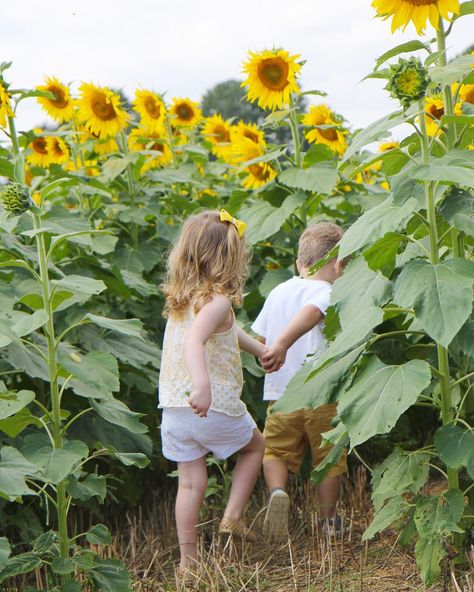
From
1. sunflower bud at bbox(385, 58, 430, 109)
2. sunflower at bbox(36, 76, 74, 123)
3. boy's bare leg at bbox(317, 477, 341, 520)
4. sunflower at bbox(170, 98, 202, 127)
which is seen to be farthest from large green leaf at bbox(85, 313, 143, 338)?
sunflower at bbox(170, 98, 202, 127)

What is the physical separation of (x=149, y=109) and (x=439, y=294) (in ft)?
12.8

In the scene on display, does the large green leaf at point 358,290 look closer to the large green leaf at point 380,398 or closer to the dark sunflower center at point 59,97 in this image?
the large green leaf at point 380,398

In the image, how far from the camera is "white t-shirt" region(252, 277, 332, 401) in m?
4.20

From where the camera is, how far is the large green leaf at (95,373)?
3084 millimetres

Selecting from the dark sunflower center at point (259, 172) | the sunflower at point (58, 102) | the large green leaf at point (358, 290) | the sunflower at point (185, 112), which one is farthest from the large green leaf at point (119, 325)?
the sunflower at point (185, 112)

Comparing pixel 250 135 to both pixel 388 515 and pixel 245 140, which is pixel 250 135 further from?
pixel 388 515

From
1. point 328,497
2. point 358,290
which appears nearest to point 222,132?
point 328,497

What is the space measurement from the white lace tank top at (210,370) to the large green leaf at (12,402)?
31.1 inches

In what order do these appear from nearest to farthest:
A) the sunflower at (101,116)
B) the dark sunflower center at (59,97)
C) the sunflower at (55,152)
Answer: the sunflower at (101,116)
the dark sunflower center at (59,97)
the sunflower at (55,152)

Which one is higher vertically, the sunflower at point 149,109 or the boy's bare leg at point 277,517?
the sunflower at point 149,109

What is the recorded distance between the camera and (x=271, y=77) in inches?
207

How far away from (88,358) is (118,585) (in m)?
0.70

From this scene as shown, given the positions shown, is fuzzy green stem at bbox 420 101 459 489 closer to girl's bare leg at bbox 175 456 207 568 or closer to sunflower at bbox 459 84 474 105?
girl's bare leg at bbox 175 456 207 568

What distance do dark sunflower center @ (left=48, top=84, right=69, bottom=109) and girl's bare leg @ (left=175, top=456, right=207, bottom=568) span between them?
9.67 ft
